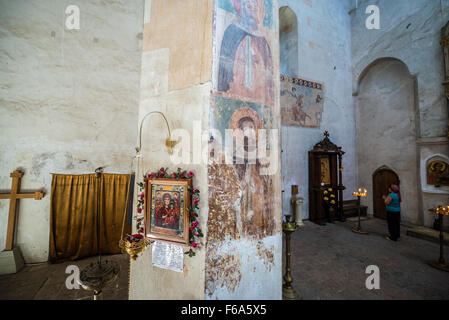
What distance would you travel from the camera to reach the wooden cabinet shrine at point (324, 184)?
26.2ft

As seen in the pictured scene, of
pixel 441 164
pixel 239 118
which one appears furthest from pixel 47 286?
pixel 441 164

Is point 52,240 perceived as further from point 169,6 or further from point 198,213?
point 169,6

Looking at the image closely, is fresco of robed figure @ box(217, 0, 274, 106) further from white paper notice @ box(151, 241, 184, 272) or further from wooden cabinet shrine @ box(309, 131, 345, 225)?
wooden cabinet shrine @ box(309, 131, 345, 225)

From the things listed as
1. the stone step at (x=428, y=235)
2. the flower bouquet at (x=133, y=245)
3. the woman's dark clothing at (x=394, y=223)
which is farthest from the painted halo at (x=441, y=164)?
the flower bouquet at (x=133, y=245)

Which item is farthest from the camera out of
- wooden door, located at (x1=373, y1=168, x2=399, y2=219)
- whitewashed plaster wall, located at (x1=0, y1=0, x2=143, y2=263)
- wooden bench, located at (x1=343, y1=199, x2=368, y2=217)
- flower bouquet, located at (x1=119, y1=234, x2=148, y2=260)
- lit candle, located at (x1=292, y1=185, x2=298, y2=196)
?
wooden bench, located at (x1=343, y1=199, x2=368, y2=217)

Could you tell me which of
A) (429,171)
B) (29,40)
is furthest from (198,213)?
(429,171)

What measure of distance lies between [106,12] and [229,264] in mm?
7330

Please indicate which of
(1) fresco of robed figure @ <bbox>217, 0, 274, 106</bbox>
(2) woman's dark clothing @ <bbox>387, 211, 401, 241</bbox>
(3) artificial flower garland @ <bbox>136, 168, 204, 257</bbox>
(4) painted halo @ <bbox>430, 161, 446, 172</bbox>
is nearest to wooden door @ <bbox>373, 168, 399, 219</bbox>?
(4) painted halo @ <bbox>430, 161, 446, 172</bbox>

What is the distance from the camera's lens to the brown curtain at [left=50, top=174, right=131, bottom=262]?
4.95 m

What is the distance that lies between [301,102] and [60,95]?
27.6 ft

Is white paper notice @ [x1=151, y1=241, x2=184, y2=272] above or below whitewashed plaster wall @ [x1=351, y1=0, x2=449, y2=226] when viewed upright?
below

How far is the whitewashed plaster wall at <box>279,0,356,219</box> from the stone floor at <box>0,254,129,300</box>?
240 inches

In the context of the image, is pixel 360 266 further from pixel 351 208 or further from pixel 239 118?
pixel 351 208

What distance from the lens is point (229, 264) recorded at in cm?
261
